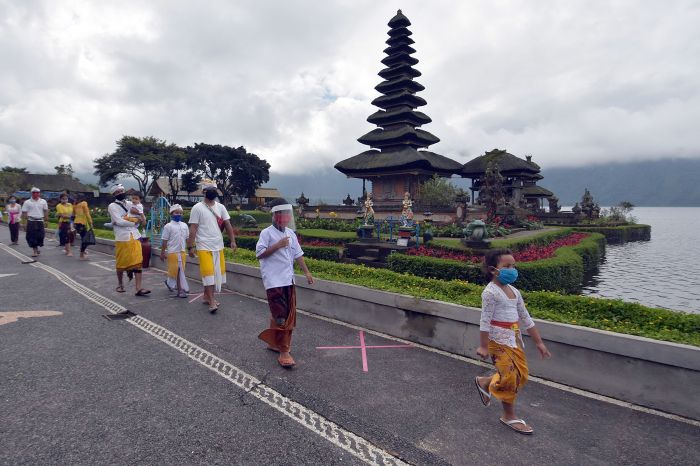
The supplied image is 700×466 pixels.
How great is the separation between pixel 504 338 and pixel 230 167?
61.9 m

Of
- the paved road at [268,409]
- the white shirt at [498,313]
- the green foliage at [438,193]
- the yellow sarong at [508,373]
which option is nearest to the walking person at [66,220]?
the paved road at [268,409]

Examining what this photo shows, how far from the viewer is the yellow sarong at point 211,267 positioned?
673cm

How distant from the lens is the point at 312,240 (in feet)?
50.9

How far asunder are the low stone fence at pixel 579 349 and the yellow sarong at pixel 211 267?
2498 millimetres

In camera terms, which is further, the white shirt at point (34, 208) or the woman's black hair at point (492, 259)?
the white shirt at point (34, 208)

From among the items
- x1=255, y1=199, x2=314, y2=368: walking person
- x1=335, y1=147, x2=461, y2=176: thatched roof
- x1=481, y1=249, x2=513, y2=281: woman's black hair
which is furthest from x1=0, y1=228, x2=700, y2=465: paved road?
x1=335, y1=147, x2=461, y2=176: thatched roof

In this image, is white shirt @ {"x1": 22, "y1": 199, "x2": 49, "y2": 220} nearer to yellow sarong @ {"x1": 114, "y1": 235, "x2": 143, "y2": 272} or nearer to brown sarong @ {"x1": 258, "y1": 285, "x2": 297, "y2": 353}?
yellow sarong @ {"x1": 114, "y1": 235, "x2": 143, "y2": 272}

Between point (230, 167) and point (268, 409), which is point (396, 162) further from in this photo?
point (230, 167)

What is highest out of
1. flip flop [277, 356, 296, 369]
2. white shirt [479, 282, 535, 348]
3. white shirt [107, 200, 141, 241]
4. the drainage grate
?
white shirt [107, 200, 141, 241]

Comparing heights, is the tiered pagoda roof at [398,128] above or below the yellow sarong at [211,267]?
above

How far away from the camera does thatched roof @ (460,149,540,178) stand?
32.7 m

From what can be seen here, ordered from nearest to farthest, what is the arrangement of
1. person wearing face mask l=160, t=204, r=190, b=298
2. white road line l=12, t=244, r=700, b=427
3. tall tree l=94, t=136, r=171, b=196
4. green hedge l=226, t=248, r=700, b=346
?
white road line l=12, t=244, r=700, b=427 → green hedge l=226, t=248, r=700, b=346 → person wearing face mask l=160, t=204, r=190, b=298 → tall tree l=94, t=136, r=171, b=196

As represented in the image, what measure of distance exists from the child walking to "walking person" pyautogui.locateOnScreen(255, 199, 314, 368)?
2318mm

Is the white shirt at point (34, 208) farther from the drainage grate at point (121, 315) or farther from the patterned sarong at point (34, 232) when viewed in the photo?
the drainage grate at point (121, 315)
